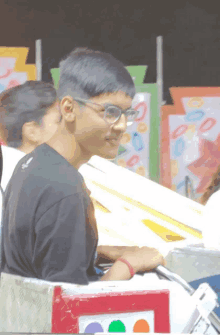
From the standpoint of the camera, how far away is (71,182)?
4.50ft

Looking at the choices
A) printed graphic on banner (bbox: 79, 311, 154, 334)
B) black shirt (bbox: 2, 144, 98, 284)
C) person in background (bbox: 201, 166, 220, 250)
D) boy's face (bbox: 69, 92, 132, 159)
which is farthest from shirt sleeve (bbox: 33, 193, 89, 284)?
person in background (bbox: 201, 166, 220, 250)

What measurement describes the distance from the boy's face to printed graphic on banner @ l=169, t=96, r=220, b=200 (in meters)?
0.94

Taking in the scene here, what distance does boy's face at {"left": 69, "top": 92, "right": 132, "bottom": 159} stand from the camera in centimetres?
159

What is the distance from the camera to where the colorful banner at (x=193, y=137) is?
8.25 feet

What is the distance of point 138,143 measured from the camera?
2.39 metres

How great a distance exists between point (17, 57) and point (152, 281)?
142 cm

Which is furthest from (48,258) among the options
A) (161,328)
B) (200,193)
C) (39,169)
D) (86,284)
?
(200,193)

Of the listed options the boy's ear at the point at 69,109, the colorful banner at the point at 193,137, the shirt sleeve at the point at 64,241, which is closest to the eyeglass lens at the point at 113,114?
the boy's ear at the point at 69,109

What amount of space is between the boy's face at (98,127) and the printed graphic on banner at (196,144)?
3.08 ft

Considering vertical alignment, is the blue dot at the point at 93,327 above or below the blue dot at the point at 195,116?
below

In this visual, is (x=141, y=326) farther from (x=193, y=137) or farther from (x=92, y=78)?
(x=193, y=137)

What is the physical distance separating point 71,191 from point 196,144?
139 cm

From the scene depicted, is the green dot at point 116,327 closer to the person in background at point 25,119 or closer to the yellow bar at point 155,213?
the person in background at point 25,119

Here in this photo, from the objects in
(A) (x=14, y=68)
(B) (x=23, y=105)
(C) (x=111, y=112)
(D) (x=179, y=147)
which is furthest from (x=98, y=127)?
(D) (x=179, y=147)
